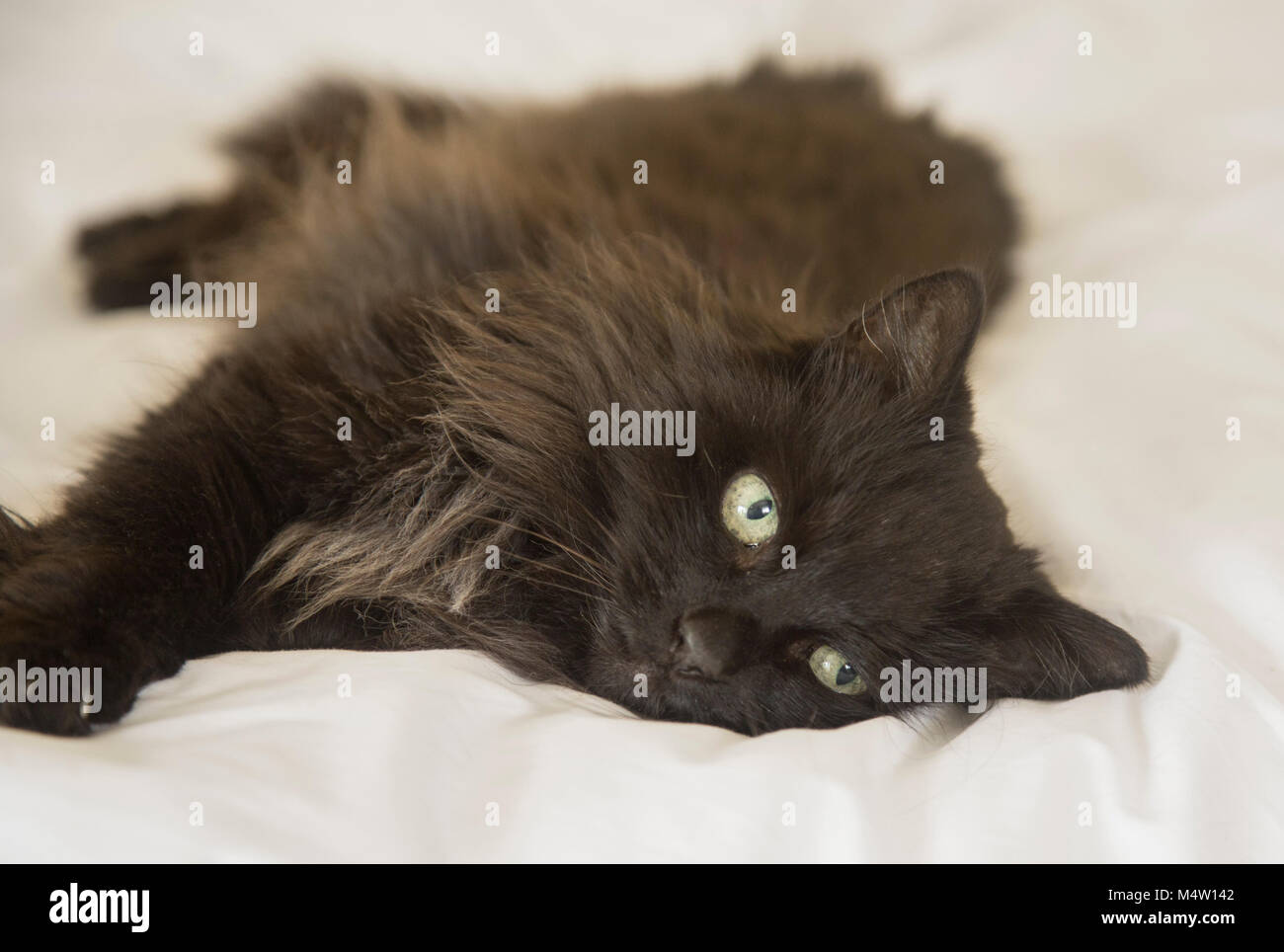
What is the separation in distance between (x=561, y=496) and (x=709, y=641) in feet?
1.38

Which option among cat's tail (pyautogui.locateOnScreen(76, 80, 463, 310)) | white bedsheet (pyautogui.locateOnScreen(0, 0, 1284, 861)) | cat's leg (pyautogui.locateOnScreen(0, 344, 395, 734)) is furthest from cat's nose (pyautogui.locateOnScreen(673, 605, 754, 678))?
cat's tail (pyautogui.locateOnScreen(76, 80, 463, 310))

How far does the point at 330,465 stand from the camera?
195 cm

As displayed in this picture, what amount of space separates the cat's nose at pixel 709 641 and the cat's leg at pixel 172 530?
0.71 meters

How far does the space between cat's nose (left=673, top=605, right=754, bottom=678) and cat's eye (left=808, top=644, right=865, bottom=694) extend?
0.15 metres

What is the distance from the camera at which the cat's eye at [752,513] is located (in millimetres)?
1791

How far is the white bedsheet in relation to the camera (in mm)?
1426

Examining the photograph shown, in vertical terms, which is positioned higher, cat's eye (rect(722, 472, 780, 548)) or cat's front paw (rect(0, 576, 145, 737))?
cat's eye (rect(722, 472, 780, 548))

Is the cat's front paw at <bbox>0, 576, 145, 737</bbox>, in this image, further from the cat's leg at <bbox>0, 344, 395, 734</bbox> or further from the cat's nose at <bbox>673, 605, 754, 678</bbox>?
the cat's nose at <bbox>673, 605, 754, 678</bbox>

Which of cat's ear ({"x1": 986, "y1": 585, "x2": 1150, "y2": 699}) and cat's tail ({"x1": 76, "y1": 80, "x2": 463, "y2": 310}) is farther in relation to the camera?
cat's tail ({"x1": 76, "y1": 80, "x2": 463, "y2": 310})

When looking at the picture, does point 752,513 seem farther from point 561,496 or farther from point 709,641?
point 561,496

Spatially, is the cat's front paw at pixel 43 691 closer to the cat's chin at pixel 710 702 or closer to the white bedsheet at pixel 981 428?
the white bedsheet at pixel 981 428

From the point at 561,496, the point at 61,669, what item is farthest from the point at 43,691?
the point at 561,496

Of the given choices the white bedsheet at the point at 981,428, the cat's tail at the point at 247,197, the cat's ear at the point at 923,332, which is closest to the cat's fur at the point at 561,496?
the cat's ear at the point at 923,332

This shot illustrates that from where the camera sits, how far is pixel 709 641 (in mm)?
1707
